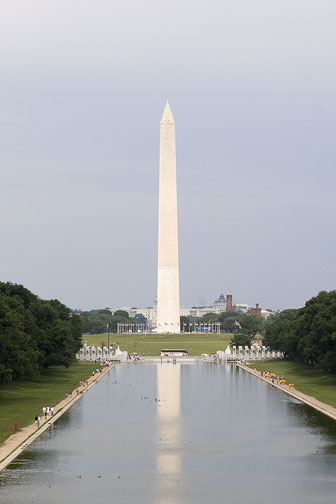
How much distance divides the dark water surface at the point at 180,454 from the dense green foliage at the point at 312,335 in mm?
15075

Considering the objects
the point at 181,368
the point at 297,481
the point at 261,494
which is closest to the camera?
the point at 261,494

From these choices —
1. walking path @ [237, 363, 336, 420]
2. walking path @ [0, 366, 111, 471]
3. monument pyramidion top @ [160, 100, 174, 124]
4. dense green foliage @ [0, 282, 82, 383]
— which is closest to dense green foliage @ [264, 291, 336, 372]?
walking path @ [237, 363, 336, 420]

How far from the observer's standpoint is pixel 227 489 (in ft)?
110

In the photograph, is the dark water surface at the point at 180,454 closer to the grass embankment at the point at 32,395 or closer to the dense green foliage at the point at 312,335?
the grass embankment at the point at 32,395

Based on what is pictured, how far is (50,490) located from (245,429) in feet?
60.7

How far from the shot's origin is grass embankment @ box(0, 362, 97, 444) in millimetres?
53000

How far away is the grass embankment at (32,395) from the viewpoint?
174 feet

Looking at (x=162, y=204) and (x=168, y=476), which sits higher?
(x=162, y=204)

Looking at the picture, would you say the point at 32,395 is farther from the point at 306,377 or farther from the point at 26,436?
the point at 306,377

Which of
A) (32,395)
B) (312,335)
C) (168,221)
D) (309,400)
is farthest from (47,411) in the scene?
(168,221)

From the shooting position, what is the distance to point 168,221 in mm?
160000

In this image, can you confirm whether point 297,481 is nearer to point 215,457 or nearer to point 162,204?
point 215,457

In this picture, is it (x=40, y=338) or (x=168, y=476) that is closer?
(x=168, y=476)

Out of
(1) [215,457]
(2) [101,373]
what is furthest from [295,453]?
(2) [101,373]
